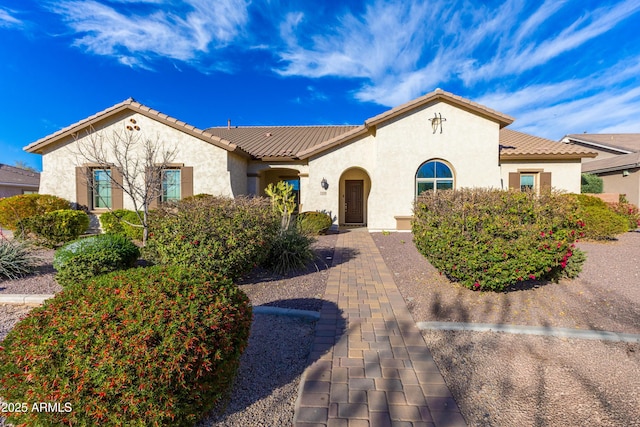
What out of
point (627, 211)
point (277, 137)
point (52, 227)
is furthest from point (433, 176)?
point (52, 227)

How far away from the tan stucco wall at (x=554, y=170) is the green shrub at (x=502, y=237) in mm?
9538

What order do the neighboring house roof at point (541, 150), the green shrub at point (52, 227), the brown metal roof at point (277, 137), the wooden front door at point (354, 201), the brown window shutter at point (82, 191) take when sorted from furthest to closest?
the wooden front door at point (354, 201) < the brown metal roof at point (277, 137) < the neighboring house roof at point (541, 150) < the brown window shutter at point (82, 191) < the green shrub at point (52, 227)

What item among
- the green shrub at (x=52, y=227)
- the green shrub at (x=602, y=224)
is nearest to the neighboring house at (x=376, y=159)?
the green shrub at (x=52, y=227)

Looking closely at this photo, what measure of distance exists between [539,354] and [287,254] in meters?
4.57

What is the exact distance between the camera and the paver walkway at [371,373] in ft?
7.68

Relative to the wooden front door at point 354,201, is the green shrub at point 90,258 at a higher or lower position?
lower

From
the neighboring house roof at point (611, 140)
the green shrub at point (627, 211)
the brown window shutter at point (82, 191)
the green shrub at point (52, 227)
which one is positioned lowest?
the green shrub at point (52, 227)

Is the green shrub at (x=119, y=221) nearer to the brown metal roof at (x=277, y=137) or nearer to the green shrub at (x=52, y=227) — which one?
the green shrub at (x=52, y=227)

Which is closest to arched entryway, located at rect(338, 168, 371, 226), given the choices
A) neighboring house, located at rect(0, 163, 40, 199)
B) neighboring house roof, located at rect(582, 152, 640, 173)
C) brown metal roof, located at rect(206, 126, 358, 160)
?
brown metal roof, located at rect(206, 126, 358, 160)

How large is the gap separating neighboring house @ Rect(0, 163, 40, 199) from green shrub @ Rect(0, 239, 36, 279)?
72.4ft

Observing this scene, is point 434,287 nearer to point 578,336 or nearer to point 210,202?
point 578,336

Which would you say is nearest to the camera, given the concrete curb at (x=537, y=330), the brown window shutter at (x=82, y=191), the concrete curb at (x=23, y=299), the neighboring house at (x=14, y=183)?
the concrete curb at (x=537, y=330)

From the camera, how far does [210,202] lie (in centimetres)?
576

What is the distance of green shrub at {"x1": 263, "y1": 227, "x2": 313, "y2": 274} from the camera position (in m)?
6.42
